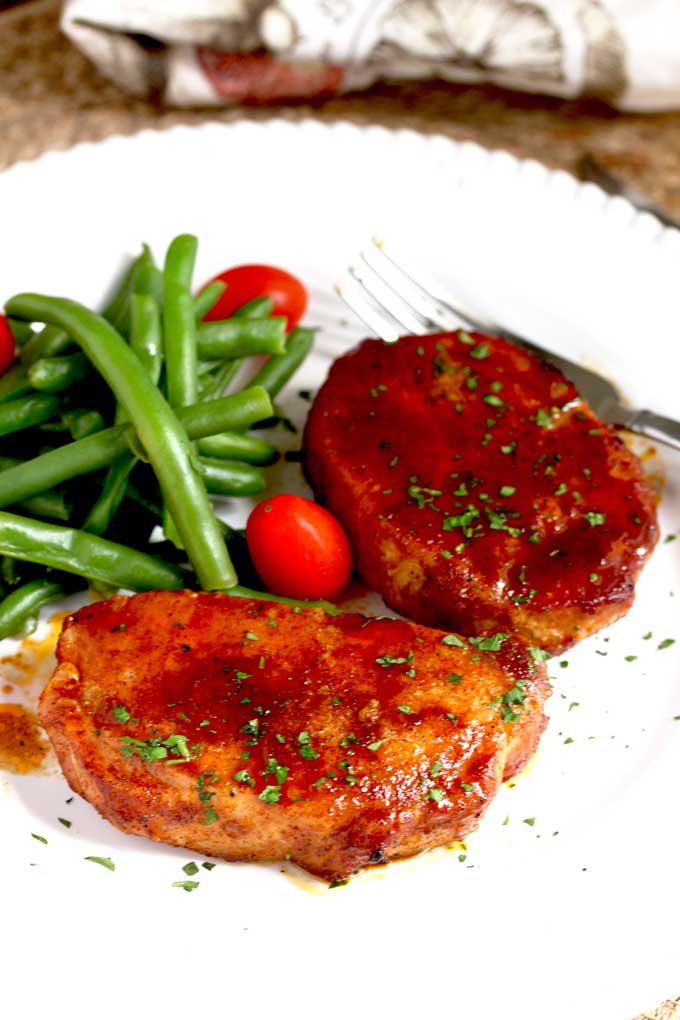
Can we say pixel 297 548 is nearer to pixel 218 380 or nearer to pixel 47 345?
pixel 218 380

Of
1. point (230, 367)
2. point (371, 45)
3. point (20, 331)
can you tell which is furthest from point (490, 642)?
point (371, 45)

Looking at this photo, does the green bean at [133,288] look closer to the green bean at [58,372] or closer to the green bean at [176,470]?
the green bean at [58,372]

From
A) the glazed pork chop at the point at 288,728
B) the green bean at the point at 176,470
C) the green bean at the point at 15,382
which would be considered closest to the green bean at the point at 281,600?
the green bean at the point at 176,470

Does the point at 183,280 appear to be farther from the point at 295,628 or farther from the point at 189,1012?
the point at 189,1012

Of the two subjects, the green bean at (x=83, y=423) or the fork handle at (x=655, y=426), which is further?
the fork handle at (x=655, y=426)

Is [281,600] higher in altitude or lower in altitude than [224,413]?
lower

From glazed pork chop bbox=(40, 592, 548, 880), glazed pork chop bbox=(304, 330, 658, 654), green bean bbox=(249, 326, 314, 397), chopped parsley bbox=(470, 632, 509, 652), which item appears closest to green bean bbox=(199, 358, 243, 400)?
green bean bbox=(249, 326, 314, 397)
